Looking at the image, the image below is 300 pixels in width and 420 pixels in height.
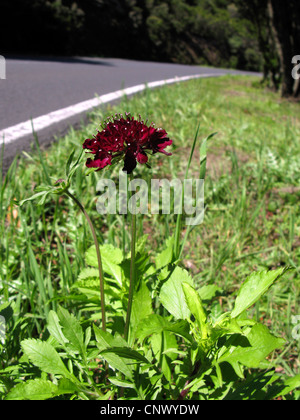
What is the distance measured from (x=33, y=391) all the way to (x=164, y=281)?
1.42 ft

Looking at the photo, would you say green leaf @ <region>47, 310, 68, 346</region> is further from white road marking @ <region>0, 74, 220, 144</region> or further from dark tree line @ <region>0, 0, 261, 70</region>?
dark tree line @ <region>0, 0, 261, 70</region>

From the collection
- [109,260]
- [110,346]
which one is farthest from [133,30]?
[110,346]

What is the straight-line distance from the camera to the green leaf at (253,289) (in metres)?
0.86

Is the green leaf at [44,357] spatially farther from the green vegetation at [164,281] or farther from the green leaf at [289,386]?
the green leaf at [289,386]

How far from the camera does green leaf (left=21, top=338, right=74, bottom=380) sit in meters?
0.93

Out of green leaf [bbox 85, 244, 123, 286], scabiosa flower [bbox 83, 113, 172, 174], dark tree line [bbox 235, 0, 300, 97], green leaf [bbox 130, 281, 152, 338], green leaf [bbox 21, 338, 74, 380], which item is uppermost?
dark tree line [bbox 235, 0, 300, 97]

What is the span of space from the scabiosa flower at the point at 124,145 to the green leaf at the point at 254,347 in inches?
18.8

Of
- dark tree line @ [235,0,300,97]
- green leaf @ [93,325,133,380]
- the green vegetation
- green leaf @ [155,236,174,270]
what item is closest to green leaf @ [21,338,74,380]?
the green vegetation

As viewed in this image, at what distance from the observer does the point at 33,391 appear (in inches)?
34.5

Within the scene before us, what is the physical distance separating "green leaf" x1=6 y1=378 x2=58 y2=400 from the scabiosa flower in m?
0.56

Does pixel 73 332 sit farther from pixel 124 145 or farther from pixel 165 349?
pixel 124 145

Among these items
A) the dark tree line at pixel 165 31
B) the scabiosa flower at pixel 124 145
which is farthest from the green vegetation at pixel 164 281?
the dark tree line at pixel 165 31

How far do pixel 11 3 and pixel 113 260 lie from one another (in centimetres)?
1308

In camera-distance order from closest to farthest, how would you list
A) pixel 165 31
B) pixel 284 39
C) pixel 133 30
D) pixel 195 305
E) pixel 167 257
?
pixel 195 305
pixel 167 257
pixel 284 39
pixel 133 30
pixel 165 31
